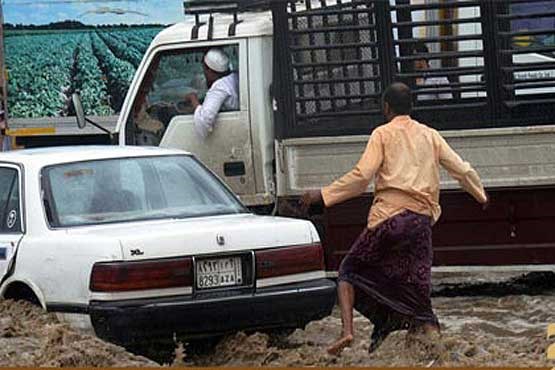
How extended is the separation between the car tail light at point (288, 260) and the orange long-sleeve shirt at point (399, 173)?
0.32m

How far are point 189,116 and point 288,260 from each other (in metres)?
3.46

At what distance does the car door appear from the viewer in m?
8.41

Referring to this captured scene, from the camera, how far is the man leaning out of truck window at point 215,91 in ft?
37.1

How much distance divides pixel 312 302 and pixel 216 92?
333 cm

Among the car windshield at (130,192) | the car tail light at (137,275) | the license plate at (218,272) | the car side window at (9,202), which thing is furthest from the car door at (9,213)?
the license plate at (218,272)

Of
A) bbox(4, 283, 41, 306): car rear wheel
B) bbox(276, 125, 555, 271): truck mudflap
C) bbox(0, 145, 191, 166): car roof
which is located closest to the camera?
bbox(4, 283, 41, 306): car rear wheel

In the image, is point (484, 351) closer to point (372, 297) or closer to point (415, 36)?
point (372, 297)

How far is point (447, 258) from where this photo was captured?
11.0 metres

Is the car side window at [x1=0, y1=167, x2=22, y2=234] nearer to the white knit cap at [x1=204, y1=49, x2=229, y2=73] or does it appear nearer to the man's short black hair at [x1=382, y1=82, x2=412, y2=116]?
the man's short black hair at [x1=382, y1=82, x2=412, y2=116]

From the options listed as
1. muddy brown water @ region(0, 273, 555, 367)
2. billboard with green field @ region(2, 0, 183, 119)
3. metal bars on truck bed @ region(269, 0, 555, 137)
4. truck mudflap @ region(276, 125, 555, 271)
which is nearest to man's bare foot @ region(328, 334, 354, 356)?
muddy brown water @ region(0, 273, 555, 367)

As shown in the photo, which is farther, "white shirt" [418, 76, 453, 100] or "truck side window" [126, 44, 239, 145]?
"truck side window" [126, 44, 239, 145]

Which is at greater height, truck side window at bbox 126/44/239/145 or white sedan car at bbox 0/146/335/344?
truck side window at bbox 126/44/239/145

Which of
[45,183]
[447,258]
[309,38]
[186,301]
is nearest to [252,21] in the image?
[309,38]

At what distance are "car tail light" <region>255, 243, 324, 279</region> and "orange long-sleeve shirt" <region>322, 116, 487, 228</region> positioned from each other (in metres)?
0.32
